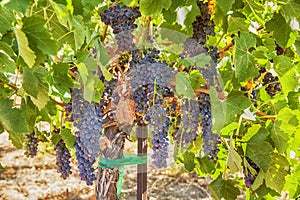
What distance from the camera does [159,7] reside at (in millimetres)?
913

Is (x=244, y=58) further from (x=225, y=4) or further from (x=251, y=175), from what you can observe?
(x=251, y=175)

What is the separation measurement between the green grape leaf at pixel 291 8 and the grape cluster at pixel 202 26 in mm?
141

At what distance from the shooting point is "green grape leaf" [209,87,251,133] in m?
1.00

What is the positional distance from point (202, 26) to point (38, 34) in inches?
15.2

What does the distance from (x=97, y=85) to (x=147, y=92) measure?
0.29 ft

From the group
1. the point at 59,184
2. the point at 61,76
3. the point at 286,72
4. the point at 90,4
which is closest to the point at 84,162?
the point at 61,76

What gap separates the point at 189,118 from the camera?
3.40 ft

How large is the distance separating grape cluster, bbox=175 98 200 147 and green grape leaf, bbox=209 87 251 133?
0.04m

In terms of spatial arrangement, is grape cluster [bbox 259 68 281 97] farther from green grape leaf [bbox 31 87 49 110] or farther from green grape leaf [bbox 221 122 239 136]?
green grape leaf [bbox 31 87 49 110]

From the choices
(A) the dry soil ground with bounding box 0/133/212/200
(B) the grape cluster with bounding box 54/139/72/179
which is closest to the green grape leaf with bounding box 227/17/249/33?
(B) the grape cluster with bounding box 54/139/72/179

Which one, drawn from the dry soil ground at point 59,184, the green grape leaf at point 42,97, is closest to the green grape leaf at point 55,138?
the green grape leaf at point 42,97

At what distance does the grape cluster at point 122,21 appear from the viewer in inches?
37.8

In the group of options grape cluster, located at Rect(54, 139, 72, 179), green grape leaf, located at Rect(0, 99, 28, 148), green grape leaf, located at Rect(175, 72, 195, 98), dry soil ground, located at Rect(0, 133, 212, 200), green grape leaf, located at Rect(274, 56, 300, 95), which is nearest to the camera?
green grape leaf, located at Rect(0, 99, 28, 148)

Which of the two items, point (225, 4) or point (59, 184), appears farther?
point (59, 184)
